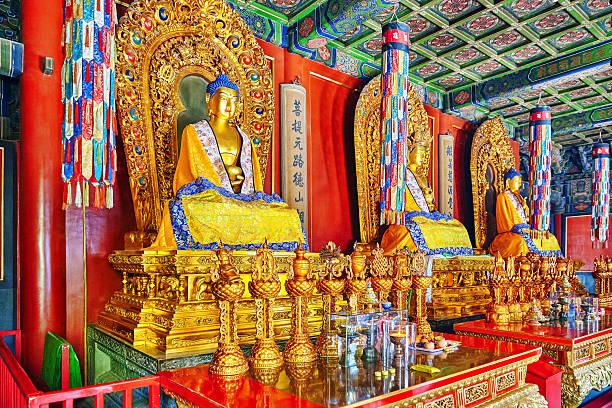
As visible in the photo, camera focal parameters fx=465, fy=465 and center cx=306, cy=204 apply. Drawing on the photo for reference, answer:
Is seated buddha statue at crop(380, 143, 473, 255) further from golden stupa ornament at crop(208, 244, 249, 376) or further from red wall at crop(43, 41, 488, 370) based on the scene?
golden stupa ornament at crop(208, 244, 249, 376)

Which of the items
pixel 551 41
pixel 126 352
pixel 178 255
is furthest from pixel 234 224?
pixel 551 41

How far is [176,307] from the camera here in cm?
267

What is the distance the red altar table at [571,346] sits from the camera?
3061 millimetres

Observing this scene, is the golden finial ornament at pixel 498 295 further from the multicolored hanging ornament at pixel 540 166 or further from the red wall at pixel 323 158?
the multicolored hanging ornament at pixel 540 166

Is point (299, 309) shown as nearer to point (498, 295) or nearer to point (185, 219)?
point (185, 219)

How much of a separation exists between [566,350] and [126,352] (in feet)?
9.11

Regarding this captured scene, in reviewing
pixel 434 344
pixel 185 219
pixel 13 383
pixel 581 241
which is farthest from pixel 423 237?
pixel 581 241

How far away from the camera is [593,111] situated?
8.07m

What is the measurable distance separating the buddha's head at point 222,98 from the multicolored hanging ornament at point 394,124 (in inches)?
52.3

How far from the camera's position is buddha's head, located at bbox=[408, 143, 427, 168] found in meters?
6.04

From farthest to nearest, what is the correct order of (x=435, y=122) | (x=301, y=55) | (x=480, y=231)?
1. (x=480, y=231)
2. (x=435, y=122)
3. (x=301, y=55)

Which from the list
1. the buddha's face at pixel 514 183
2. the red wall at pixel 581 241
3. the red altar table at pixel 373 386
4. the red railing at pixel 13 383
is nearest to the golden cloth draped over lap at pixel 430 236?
the red altar table at pixel 373 386

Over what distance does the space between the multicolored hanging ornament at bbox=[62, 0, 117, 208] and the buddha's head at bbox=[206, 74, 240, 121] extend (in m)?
1.21

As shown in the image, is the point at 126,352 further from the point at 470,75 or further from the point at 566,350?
the point at 470,75
